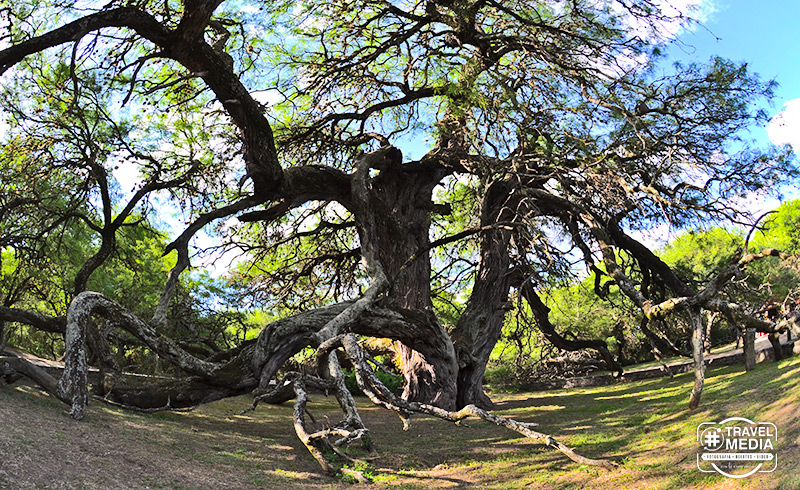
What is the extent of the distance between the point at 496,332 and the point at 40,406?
845 centimetres

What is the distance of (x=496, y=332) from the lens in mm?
11750

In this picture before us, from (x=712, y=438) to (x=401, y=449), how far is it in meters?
3.77

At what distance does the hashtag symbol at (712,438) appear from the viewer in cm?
532

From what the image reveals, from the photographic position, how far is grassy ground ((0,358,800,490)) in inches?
167

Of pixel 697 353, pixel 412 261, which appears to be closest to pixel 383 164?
pixel 412 261

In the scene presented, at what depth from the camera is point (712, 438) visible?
547 cm

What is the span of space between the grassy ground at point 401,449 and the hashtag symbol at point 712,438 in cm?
19

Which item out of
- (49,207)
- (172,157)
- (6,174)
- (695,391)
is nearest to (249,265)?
(172,157)

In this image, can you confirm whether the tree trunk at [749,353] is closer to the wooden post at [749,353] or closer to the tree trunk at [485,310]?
the wooden post at [749,353]

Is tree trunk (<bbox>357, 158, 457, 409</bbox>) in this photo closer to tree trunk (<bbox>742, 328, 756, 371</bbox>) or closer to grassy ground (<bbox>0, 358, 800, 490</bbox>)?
grassy ground (<bbox>0, 358, 800, 490</bbox>)

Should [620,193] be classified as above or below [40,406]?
above

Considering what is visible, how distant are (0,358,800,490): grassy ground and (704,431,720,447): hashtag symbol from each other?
0.63 ft

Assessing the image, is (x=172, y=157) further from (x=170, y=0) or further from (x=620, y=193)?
(x=620, y=193)

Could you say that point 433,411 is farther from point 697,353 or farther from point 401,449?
point 697,353
